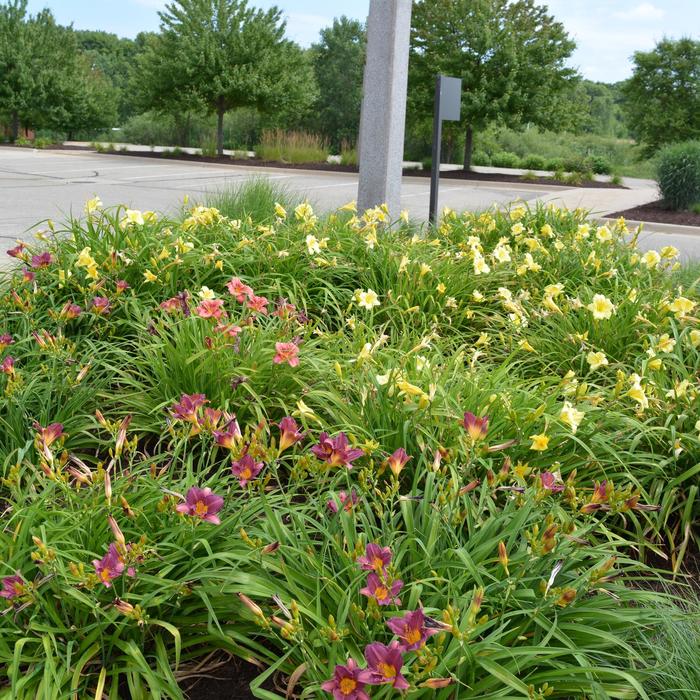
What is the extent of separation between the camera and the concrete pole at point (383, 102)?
24.2 feet

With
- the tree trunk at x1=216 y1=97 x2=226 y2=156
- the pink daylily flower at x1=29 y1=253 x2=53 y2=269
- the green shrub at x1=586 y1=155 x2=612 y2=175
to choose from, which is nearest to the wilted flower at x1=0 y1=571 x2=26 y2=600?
the pink daylily flower at x1=29 y1=253 x2=53 y2=269

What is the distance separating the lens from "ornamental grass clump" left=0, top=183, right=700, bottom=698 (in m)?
1.99

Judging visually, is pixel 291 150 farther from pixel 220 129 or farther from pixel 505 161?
pixel 505 161

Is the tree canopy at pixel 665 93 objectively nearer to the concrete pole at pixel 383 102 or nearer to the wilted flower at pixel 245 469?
the concrete pole at pixel 383 102

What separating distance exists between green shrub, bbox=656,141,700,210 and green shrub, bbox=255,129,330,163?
1314cm

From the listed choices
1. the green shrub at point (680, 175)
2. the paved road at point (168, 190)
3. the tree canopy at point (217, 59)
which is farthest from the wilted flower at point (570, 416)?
the tree canopy at point (217, 59)

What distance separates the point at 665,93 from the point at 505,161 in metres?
8.29

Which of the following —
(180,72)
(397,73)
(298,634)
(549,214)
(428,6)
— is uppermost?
(428,6)

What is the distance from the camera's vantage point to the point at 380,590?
6.04 ft

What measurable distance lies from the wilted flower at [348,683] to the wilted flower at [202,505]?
21.7 inches

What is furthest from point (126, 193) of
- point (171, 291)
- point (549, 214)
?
point (171, 291)

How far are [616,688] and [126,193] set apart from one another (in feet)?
48.2

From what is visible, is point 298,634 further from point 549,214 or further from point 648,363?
point 549,214

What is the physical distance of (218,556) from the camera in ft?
6.90
